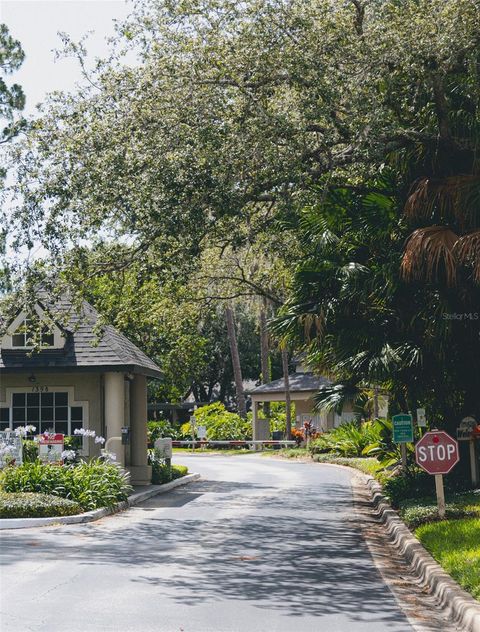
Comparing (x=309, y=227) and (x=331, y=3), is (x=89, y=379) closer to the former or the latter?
(x=309, y=227)

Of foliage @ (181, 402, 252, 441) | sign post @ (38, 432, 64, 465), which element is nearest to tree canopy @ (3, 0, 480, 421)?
sign post @ (38, 432, 64, 465)

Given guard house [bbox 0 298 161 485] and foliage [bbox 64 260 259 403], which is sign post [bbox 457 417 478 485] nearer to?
foliage [bbox 64 260 259 403]

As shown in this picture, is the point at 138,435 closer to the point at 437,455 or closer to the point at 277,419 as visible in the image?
the point at 437,455

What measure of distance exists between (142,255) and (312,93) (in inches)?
150

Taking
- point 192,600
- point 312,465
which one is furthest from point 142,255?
point 312,465

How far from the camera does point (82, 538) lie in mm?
14664

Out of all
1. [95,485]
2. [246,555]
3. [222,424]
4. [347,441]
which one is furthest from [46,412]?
[222,424]

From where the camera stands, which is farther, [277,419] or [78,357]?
[277,419]

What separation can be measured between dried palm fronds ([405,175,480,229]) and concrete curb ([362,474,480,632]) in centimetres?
522

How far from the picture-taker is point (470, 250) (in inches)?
613

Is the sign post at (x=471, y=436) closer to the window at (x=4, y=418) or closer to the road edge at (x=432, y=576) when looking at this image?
the road edge at (x=432, y=576)

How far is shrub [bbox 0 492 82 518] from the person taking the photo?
16891 millimetres

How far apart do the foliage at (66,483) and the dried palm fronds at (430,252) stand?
23.8 ft

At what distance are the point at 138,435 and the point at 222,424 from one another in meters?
27.9
